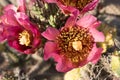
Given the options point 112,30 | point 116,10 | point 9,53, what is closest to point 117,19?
point 116,10

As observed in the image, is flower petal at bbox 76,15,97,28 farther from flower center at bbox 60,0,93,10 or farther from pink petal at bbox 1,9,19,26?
pink petal at bbox 1,9,19,26

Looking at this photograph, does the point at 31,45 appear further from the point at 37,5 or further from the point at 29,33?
the point at 37,5

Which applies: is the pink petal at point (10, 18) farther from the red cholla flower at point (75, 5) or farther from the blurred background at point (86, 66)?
the blurred background at point (86, 66)

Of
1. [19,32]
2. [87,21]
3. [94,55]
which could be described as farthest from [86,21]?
[19,32]

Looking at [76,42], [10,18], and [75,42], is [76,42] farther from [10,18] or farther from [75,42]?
[10,18]

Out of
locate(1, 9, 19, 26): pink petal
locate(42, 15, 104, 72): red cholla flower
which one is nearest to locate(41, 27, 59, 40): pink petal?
locate(42, 15, 104, 72): red cholla flower

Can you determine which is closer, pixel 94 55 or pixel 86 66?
pixel 94 55
